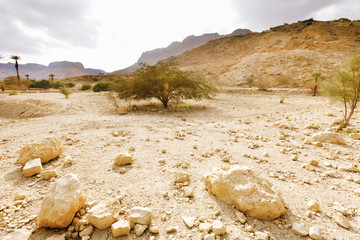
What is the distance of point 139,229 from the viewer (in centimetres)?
164

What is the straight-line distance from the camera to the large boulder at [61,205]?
1.67 m

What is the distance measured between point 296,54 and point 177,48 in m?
132

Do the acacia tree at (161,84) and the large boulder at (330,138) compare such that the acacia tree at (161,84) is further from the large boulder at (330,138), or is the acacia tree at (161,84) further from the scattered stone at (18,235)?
the scattered stone at (18,235)

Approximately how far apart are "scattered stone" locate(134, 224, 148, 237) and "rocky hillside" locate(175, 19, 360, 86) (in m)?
25.7

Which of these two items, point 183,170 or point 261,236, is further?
point 183,170

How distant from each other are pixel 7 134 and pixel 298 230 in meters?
7.57

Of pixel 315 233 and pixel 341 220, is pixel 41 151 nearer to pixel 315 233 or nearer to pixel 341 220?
pixel 315 233

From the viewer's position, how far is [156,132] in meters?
5.44

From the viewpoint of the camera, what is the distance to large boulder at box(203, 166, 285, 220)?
183 cm

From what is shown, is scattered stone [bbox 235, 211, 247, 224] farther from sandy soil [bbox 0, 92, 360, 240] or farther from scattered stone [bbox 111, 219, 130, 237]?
scattered stone [bbox 111, 219, 130, 237]

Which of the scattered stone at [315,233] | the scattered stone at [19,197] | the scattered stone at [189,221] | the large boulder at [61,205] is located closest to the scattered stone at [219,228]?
the scattered stone at [189,221]

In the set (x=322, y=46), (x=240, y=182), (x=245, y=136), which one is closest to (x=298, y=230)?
(x=240, y=182)

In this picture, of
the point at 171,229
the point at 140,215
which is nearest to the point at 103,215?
the point at 140,215

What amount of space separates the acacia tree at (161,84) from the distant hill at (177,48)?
120904 millimetres
